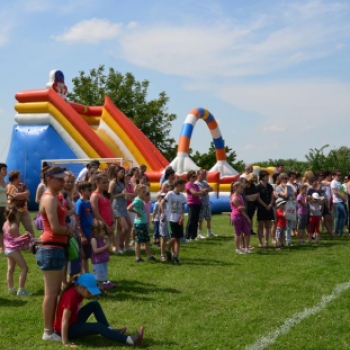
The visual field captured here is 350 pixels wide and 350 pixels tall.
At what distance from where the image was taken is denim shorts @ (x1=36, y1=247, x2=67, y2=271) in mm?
5586

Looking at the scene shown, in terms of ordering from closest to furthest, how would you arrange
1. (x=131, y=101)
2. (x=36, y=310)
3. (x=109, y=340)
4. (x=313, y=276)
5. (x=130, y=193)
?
(x=109, y=340) < (x=36, y=310) < (x=313, y=276) < (x=130, y=193) < (x=131, y=101)

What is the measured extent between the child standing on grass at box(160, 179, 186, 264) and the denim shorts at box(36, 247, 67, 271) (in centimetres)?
442

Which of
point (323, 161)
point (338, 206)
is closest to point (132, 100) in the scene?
point (323, 161)

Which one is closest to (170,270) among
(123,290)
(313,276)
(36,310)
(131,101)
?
(123,290)

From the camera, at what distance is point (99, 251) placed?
7.51m

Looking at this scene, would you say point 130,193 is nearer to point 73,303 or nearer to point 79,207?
point 79,207

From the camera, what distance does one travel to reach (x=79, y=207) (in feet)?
26.0

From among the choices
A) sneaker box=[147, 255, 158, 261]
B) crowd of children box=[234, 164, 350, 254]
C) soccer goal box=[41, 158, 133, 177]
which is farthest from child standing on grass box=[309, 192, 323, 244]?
soccer goal box=[41, 158, 133, 177]

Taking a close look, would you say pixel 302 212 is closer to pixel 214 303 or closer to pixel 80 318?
pixel 214 303

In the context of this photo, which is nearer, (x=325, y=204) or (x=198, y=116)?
(x=325, y=204)

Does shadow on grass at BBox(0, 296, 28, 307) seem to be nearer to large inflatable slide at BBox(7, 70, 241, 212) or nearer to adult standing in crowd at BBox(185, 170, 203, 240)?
adult standing in crowd at BBox(185, 170, 203, 240)

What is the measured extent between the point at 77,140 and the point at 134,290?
13070 mm

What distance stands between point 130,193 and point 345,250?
4293 mm

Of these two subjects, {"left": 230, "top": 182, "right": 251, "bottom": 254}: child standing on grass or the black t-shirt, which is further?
the black t-shirt
